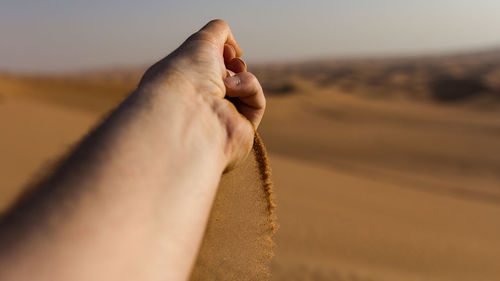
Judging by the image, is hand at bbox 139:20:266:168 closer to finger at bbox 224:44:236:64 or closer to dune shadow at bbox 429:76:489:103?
finger at bbox 224:44:236:64

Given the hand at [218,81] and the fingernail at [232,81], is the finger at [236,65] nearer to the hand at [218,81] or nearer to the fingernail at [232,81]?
the hand at [218,81]

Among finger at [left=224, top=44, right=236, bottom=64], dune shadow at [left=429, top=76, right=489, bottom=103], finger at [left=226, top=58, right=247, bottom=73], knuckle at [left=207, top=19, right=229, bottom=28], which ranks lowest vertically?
finger at [left=226, top=58, right=247, bottom=73]

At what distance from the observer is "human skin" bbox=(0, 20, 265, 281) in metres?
0.55

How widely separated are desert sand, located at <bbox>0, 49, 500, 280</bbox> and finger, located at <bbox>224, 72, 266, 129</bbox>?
413 millimetres

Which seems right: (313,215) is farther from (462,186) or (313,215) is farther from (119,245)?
(119,245)

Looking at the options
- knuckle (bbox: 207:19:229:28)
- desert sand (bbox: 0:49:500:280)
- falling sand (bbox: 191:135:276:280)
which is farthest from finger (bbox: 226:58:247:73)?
desert sand (bbox: 0:49:500:280)

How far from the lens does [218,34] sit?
3.76ft

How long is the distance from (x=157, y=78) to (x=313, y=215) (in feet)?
17.2

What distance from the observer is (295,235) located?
5070 millimetres

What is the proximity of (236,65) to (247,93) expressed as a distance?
133mm

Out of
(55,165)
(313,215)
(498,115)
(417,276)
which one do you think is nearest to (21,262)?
(55,165)

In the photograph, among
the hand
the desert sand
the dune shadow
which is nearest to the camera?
the hand

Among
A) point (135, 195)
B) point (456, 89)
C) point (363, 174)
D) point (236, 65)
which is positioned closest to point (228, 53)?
point (236, 65)

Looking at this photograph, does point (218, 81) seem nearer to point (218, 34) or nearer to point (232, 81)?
point (232, 81)
